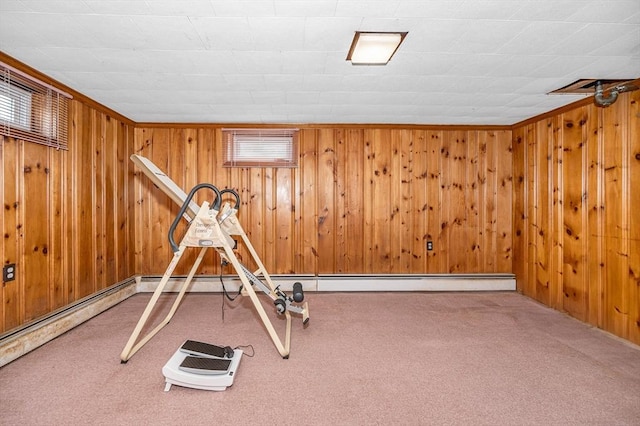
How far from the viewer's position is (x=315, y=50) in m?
2.08

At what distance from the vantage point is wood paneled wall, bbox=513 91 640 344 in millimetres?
2564

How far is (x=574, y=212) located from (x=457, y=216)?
123 cm

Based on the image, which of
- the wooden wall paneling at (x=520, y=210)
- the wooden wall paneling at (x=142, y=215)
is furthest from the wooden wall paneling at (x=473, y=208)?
the wooden wall paneling at (x=142, y=215)

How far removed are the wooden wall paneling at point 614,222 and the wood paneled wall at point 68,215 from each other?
4973 mm

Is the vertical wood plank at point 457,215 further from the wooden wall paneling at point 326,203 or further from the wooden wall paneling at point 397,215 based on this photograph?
the wooden wall paneling at point 326,203

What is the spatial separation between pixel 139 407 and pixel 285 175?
2.84m

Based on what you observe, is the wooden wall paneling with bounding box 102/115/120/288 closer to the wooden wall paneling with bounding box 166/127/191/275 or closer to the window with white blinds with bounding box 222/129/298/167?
the wooden wall paneling with bounding box 166/127/191/275

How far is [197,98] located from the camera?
9.84 ft

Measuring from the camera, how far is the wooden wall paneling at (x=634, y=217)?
249 cm

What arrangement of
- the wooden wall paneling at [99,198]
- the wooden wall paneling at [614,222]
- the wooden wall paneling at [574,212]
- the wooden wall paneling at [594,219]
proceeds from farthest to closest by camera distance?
the wooden wall paneling at [99,198] → the wooden wall paneling at [574,212] → the wooden wall paneling at [594,219] → the wooden wall paneling at [614,222]

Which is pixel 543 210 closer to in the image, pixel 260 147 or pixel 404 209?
pixel 404 209

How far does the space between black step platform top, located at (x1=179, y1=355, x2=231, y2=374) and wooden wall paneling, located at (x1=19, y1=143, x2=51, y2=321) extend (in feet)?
5.11

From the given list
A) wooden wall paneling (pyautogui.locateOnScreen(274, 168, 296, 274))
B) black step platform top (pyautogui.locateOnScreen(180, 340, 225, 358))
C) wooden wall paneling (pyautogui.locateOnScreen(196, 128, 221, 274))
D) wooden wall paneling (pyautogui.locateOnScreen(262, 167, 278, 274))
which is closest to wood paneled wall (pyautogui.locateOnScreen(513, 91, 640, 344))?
wooden wall paneling (pyautogui.locateOnScreen(274, 168, 296, 274))

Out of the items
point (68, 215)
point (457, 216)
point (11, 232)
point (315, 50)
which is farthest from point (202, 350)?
point (457, 216)
